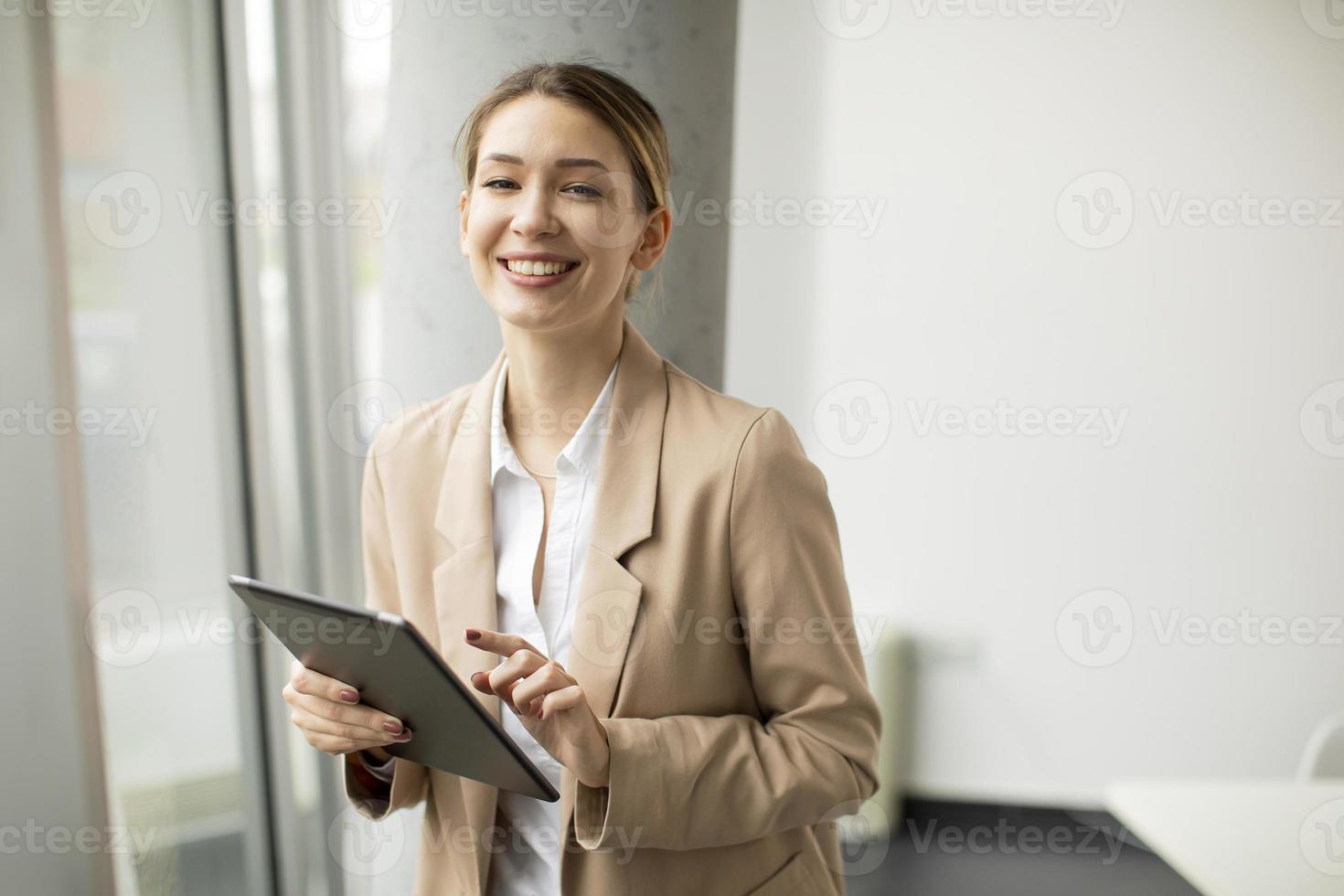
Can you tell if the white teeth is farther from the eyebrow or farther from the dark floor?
the dark floor

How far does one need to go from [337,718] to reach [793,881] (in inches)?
21.5

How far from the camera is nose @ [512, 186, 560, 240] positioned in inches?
43.8

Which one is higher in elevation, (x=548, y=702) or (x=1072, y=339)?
(x=1072, y=339)

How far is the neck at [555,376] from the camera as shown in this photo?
1189mm

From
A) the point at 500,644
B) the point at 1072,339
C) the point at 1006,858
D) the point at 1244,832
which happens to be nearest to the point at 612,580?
the point at 500,644

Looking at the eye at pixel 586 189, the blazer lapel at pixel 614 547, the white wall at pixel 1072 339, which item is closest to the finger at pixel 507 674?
the blazer lapel at pixel 614 547

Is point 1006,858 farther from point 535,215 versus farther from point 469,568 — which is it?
point 535,215

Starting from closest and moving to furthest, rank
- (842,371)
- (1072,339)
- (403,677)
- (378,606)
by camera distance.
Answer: (403,677) < (378,606) < (1072,339) < (842,371)

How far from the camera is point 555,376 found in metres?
1.21

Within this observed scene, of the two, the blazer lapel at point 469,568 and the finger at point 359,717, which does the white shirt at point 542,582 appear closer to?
the blazer lapel at point 469,568

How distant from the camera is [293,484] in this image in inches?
86.0

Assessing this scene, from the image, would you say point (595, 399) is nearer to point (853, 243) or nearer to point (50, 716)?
point (50, 716)

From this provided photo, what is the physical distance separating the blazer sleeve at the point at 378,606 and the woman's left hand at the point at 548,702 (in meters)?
0.30

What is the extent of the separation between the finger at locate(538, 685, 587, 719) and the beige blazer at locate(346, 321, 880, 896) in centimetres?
9
